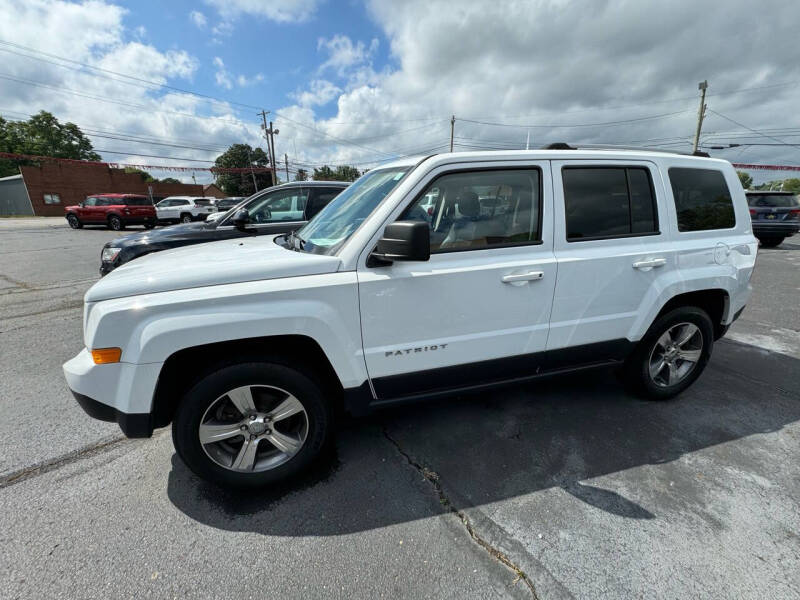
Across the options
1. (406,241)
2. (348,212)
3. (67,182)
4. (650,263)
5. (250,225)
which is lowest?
(650,263)

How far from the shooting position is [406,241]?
191 centimetres

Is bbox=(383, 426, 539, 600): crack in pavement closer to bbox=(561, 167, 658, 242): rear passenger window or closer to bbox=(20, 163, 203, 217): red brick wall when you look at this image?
bbox=(561, 167, 658, 242): rear passenger window

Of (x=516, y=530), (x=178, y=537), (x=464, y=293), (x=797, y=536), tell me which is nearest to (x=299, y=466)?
(x=178, y=537)

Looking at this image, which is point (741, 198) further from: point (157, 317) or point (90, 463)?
point (90, 463)

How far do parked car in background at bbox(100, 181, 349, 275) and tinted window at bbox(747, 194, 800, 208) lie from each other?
570 inches

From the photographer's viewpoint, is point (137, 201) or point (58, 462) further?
point (137, 201)

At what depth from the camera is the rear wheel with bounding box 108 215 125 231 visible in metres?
20.0

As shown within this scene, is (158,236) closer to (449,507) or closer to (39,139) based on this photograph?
(449,507)

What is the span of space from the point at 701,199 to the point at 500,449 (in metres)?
2.48

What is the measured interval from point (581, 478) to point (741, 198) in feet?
8.81

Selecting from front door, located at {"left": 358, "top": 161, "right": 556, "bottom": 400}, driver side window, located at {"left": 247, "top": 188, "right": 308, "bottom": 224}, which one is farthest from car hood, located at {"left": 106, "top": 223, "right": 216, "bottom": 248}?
front door, located at {"left": 358, "top": 161, "right": 556, "bottom": 400}

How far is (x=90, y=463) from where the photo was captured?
8.16ft

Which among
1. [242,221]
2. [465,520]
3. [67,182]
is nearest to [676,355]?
[465,520]

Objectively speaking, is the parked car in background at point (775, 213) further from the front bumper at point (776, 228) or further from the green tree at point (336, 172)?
the green tree at point (336, 172)
